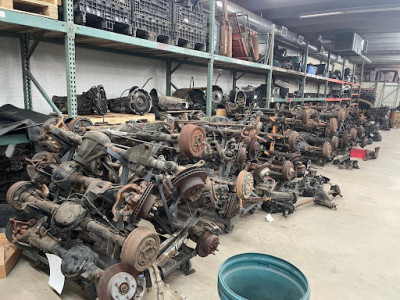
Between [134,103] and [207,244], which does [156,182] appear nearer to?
[207,244]

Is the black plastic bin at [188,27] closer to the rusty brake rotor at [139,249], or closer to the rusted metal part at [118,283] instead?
the rusty brake rotor at [139,249]

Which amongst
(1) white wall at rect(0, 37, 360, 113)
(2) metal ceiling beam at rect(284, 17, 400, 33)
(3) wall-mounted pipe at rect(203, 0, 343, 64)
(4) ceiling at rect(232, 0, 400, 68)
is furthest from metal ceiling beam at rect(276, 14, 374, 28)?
(1) white wall at rect(0, 37, 360, 113)

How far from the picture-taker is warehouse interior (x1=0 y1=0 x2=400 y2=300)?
152 centimetres

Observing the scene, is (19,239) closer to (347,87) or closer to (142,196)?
(142,196)

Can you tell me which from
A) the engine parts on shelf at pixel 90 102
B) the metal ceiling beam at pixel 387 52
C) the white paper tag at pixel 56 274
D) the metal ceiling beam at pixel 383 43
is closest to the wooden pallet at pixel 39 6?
the engine parts on shelf at pixel 90 102

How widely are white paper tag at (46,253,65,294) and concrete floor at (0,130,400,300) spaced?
131 millimetres

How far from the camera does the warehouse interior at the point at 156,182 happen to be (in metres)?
1.52

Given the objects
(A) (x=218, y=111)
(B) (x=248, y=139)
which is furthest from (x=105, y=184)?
(A) (x=218, y=111)

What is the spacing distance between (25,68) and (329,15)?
721 cm

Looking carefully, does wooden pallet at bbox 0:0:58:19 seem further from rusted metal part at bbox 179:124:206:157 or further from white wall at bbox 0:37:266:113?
rusted metal part at bbox 179:124:206:157

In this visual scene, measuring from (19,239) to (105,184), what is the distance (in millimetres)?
821

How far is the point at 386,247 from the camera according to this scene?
256 centimetres

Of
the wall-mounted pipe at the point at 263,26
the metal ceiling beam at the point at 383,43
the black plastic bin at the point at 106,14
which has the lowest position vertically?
the black plastic bin at the point at 106,14

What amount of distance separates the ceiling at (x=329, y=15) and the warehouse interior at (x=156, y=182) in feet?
5.59
